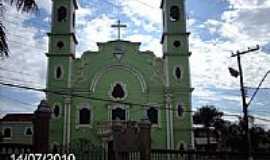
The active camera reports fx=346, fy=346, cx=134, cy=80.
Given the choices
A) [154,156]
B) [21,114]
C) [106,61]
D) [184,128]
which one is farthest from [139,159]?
[21,114]

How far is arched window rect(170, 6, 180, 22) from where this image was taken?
1390 inches

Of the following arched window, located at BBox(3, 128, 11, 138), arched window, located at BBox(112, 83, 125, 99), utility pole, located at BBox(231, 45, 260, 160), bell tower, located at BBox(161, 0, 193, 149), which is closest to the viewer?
utility pole, located at BBox(231, 45, 260, 160)

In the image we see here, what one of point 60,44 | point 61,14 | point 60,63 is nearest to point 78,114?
point 60,63

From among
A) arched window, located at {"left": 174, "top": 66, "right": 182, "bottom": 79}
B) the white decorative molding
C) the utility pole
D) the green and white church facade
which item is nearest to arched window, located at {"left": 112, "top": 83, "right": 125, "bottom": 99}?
the green and white church facade

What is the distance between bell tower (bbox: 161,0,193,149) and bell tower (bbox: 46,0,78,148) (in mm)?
9405

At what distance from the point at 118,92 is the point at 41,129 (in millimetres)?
20227

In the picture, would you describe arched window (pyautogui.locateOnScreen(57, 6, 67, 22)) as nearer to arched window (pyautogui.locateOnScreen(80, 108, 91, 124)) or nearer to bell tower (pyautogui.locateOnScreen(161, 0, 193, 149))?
arched window (pyautogui.locateOnScreen(80, 108, 91, 124))

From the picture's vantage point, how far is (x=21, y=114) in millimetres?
49562

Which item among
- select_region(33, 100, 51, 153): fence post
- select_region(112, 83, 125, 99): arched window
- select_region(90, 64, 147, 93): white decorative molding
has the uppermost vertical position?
select_region(90, 64, 147, 93): white decorative molding

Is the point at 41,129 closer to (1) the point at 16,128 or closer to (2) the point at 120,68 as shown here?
(2) the point at 120,68

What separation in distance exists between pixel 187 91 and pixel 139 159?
1859 cm

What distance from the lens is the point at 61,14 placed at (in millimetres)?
35562

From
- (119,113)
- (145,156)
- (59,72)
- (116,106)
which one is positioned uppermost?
(59,72)

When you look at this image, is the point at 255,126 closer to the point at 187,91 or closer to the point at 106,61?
the point at 187,91
